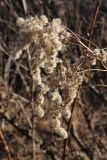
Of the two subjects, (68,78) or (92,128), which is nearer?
(68,78)

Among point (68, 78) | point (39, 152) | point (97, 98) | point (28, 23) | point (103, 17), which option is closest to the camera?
point (28, 23)

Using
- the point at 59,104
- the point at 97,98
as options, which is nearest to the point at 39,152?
the point at 97,98

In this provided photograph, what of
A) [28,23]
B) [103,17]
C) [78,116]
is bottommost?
[78,116]

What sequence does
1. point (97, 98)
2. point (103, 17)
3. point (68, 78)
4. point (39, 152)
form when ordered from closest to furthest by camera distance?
point (68, 78) < point (39, 152) < point (103, 17) < point (97, 98)

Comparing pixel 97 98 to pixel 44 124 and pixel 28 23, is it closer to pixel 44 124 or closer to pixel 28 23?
pixel 44 124

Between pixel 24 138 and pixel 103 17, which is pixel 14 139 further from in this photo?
pixel 103 17

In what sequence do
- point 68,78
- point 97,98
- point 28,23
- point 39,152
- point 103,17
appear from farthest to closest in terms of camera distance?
point 97,98
point 103,17
point 39,152
point 68,78
point 28,23

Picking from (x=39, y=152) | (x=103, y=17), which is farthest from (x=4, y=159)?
(x=103, y=17)

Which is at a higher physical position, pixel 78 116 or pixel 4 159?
pixel 78 116

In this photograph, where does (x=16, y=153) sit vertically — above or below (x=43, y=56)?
below
